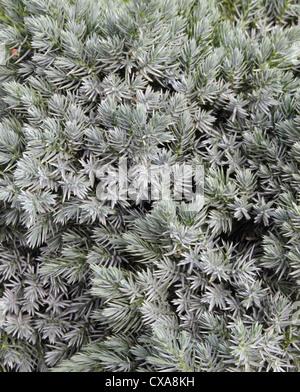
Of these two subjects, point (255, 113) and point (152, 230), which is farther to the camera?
point (255, 113)

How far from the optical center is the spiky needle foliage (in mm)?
1447

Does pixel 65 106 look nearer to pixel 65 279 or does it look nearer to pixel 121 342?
pixel 65 279

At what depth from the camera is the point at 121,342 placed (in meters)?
1.52

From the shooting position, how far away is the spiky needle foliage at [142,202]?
1447 millimetres

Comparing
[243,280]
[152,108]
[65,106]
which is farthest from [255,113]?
[65,106]

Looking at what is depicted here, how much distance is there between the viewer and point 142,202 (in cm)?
169

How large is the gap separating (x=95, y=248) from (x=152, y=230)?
30 cm

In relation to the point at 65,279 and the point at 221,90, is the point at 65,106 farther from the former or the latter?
the point at 65,279

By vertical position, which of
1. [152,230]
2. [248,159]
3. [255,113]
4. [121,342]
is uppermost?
[255,113]

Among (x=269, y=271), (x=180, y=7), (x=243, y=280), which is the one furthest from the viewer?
(x=180, y=7)
